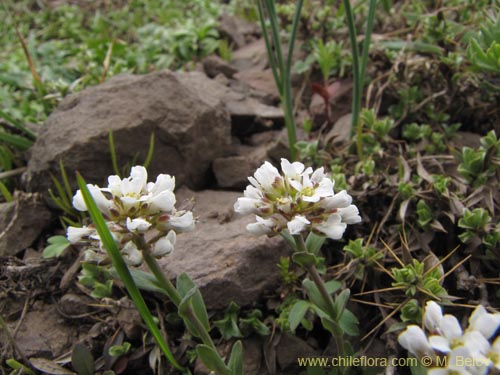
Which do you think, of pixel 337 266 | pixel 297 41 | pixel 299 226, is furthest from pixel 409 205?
pixel 297 41

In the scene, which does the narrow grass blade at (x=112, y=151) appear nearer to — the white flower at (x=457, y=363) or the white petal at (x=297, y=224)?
the white petal at (x=297, y=224)

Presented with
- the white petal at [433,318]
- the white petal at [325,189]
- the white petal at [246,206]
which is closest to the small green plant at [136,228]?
the white petal at [246,206]

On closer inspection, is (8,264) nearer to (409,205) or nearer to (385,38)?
(409,205)

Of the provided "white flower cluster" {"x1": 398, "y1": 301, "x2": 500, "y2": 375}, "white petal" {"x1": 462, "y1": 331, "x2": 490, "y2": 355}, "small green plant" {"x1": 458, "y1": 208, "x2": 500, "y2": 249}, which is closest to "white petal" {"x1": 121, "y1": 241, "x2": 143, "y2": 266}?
"white flower cluster" {"x1": 398, "y1": 301, "x2": 500, "y2": 375}

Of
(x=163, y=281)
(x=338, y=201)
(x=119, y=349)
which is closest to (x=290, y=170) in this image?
(x=338, y=201)

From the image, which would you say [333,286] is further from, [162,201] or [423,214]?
[162,201]
